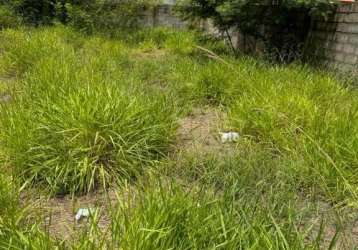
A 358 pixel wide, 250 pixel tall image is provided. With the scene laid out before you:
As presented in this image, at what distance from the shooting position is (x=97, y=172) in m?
2.42

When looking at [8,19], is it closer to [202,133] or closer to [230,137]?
[202,133]

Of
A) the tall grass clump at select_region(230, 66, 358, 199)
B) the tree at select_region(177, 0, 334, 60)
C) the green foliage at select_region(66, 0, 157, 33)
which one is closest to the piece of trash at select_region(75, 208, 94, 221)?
the tall grass clump at select_region(230, 66, 358, 199)

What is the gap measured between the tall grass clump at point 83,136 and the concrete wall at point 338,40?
310cm

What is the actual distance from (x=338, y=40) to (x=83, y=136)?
162 inches

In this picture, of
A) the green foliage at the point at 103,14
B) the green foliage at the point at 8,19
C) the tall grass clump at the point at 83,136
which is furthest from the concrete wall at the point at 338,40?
the green foliage at the point at 8,19

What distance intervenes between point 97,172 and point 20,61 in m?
3.42

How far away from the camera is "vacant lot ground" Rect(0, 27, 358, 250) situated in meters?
1.61

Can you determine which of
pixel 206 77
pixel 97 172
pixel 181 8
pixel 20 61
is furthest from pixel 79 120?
pixel 181 8

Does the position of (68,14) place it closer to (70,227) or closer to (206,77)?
(206,77)

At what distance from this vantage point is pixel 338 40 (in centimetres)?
535

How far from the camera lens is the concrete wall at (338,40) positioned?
504cm

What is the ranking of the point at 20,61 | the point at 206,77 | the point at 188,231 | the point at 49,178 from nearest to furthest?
the point at 188,231, the point at 49,178, the point at 206,77, the point at 20,61

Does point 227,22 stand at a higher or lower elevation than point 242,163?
higher

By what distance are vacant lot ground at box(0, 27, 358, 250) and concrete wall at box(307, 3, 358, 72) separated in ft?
3.95
